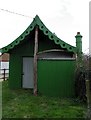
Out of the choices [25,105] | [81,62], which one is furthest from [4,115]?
[81,62]

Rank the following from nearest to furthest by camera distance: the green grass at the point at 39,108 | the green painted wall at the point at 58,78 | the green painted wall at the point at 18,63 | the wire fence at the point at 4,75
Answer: the green grass at the point at 39,108, the green painted wall at the point at 58,78, the green painted wall at the point at 18,63, the wire fence at the point at 4,75

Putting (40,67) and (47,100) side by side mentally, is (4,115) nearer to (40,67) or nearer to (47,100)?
(47,100)

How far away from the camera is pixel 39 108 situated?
11.0 metres

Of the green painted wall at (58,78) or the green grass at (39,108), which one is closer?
the green grass at (39,108)

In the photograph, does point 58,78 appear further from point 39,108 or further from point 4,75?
point 4,75

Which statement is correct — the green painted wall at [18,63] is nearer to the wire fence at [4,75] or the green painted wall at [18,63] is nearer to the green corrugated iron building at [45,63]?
the green corrugated iron building at [45,63]

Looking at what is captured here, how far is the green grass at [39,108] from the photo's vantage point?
32.1 feet

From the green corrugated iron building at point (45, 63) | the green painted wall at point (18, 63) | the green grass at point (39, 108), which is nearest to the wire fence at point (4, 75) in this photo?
the green painted wall at point (18, 63)

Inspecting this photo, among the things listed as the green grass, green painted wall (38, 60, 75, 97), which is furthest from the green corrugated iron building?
the green grass

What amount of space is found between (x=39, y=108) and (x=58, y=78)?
3.82 metres

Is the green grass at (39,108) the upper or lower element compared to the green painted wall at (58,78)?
lower

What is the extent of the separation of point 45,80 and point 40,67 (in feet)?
2.56

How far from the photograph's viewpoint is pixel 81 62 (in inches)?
533

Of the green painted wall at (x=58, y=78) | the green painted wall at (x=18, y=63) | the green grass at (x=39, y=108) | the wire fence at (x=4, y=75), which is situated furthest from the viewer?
the wire fence at (x=4, y=75)
